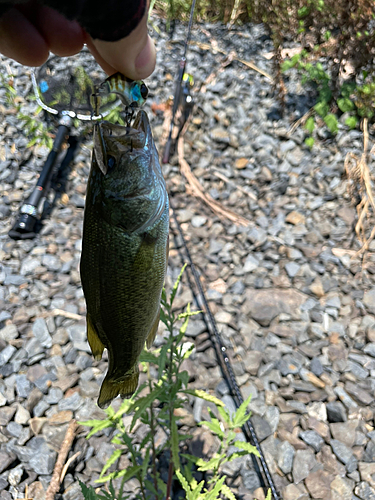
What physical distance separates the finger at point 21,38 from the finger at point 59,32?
0.04m

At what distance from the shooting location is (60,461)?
2.59 metres

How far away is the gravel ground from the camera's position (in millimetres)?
2719

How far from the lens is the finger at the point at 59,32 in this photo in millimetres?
1881

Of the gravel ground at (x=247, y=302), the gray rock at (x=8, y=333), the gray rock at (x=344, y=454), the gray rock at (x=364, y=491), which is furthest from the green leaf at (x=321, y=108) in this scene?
the gray rock at (x=8, y=333)

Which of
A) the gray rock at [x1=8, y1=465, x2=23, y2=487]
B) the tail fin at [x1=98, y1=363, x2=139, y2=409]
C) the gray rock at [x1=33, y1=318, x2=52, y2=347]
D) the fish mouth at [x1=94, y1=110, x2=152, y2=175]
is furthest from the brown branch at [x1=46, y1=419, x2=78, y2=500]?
the fish mouth at [x1=94, y1=110, x2=152, y2=175]

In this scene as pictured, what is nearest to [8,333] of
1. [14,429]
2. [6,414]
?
[6,414]

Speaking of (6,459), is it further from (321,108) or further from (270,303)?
(321,108)

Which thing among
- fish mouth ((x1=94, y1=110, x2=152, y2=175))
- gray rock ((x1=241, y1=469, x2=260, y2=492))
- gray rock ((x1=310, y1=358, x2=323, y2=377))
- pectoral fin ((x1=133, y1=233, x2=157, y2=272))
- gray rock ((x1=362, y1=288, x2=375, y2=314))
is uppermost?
fish mouth ((x1=94, y1=110, x2=152, y2=175))

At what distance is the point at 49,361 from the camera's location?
316 cm

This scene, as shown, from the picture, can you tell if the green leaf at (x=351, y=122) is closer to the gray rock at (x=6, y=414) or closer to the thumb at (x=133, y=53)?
the thumb at (x=133, y=53)

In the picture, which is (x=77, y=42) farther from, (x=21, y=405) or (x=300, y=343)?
(x=300, y=343)

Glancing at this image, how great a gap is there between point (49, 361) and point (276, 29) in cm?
525

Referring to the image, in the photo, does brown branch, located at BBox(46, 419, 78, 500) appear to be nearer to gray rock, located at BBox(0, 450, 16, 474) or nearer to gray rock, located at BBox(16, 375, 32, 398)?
gray rock, located at BBox(0, 450, 16, 474)

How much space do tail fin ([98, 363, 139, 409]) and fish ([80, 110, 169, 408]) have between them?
0.04ft
